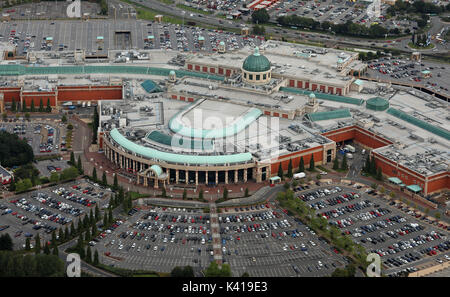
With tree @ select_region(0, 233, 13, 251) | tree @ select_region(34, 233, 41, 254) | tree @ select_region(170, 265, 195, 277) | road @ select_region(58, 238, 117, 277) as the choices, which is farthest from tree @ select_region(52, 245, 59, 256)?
tree @ select_region(170, 265, 195, 277)

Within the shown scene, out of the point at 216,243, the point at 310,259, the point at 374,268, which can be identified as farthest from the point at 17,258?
the point at 374,268

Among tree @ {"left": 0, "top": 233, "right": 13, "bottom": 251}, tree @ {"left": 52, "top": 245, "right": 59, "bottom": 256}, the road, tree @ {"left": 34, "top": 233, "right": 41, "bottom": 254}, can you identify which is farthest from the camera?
tree @ {"left": 0, "top": 233, "right": 13, "bottom": 251}

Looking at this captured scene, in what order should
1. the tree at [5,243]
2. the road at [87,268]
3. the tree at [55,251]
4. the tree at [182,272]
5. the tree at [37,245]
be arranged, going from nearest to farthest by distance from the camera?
the tree at [182,272] → the road at [87,268] → the tree at [55,251] → the tree at [37,245] → the tree at [5,243]

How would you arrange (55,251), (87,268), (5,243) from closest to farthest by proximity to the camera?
(55,251)
(87,268)
(5,243)

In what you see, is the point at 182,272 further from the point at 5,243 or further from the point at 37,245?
the point at 5,243

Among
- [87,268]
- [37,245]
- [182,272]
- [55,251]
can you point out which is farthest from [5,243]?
[182,272]

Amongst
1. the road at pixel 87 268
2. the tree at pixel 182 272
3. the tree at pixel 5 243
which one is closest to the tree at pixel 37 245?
the road at pixel 87 268

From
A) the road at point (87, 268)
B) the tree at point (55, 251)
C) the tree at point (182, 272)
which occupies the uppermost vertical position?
the tree at point (55, 251)

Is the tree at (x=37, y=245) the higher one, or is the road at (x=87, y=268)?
the tree at (x=37, y=245)

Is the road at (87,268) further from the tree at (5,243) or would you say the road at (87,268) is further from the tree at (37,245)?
the tree at (5,243)

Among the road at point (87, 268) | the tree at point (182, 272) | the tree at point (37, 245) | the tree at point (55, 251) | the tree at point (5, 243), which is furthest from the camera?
the tree at point (5, 243)

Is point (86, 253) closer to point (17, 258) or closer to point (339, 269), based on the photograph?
point (17, 258)

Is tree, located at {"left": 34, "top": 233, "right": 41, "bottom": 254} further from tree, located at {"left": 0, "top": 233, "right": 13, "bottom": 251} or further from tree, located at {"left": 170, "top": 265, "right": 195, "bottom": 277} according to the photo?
tree, located at {"left": 170, "top": 265, "right": 195, "bottom": 277}
